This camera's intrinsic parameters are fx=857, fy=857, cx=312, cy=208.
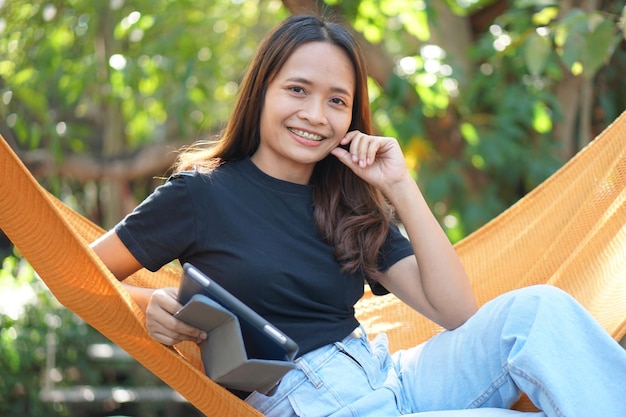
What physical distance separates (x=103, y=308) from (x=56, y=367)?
6.24 feet

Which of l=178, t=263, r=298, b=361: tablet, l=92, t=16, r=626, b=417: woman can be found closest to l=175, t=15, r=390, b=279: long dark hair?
l=92, t=16, r=626, b=417: woman

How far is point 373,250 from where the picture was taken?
160cm

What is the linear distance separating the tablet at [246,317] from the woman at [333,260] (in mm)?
70

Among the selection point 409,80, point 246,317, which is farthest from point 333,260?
point 409,80

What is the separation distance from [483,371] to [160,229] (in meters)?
0.59

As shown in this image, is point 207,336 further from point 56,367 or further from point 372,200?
point 56,367

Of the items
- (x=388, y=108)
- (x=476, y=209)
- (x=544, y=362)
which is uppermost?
(x=544, y=362)

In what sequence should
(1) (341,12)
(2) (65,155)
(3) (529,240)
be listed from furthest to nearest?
(2) (65,155) → (1) (341,12) → (3) (529,240)

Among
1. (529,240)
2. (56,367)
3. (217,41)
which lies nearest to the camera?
(529,240)

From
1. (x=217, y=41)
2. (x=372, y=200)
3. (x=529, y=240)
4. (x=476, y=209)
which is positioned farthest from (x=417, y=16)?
(x=372, y=200)

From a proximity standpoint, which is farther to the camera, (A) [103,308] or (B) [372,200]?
(B) [372,200]

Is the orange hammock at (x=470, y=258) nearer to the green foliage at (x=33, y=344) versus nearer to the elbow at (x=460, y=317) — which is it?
the elbow at (x=460, y=317)

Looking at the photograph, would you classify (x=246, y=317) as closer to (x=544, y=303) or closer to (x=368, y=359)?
(x=368, y=359)

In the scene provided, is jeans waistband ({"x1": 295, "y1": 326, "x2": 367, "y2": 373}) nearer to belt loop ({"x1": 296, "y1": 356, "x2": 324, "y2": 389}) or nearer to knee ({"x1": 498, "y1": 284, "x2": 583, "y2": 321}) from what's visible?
belt loop ({"x1": 296, "y1": 356, "x2": 324, "y2": 389})
